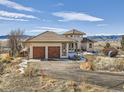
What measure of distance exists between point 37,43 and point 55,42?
222 centimetres

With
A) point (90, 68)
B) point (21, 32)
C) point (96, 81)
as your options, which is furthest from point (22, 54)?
point (96, 81)

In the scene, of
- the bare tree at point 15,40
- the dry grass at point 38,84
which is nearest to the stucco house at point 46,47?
the bare tree at point 15,40

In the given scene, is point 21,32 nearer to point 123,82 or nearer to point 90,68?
point 90,68

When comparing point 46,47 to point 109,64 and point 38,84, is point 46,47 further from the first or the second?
point 38,84

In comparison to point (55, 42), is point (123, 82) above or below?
below

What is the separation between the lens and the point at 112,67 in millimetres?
24266

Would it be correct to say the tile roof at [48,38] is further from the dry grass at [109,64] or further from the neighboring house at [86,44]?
the neighboring house at [86,44]

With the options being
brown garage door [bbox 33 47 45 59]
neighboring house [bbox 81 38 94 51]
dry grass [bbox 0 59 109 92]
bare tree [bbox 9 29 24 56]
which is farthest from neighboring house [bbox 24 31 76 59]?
neighboring house [bbox 81 38 94 51]

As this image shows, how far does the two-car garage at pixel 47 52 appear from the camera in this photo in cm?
3803

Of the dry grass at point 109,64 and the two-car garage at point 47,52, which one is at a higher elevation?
the two-car garage at point 47,52

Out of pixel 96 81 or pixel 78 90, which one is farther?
pixel 96 81

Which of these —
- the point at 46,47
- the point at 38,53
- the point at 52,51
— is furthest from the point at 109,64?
the point at 38,53

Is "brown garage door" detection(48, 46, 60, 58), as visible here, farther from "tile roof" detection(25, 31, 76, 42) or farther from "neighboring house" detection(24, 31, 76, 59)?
"tile roof" detection(25, 31, 76, 42)

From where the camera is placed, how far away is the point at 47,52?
38125mm
